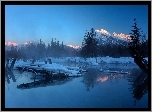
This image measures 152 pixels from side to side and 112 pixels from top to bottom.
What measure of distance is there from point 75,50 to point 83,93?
0.46 m

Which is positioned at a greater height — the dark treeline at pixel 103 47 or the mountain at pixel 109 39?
the mountain at pixel 109 39

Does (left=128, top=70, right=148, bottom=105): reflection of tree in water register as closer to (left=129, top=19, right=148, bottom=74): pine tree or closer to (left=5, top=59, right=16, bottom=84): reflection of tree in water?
(left=129, top=19, right=148, bottom=74): pine tree

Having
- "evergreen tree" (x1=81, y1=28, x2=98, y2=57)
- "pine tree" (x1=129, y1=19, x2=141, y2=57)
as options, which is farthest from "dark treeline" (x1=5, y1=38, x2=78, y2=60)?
"pine tree" (x1=129, y1=19, x2=141, y2=57)

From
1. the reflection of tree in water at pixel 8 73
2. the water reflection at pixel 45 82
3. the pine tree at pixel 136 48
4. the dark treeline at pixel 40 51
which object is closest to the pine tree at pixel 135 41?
the pine tree at pixel 136 48

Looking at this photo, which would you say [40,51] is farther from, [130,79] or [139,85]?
[139,85]

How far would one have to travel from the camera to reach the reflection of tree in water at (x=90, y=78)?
2.73 meters

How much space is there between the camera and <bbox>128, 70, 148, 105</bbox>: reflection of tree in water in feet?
8.67

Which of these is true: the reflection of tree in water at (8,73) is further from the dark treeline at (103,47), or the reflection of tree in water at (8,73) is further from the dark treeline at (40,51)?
the dark treeline at (103,47)

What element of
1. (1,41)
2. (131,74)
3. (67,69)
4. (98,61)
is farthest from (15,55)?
(131,74)

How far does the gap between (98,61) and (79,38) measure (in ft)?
1.07

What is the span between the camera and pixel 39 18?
8.92 feet

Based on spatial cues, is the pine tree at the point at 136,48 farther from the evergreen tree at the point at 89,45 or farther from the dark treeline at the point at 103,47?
the evergreen tree at the point at 89,45

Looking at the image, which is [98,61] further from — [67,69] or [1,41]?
[1,41]

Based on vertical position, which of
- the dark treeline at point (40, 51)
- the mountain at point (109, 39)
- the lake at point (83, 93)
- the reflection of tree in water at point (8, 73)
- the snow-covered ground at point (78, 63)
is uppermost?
the mountain at point (109, 39)
